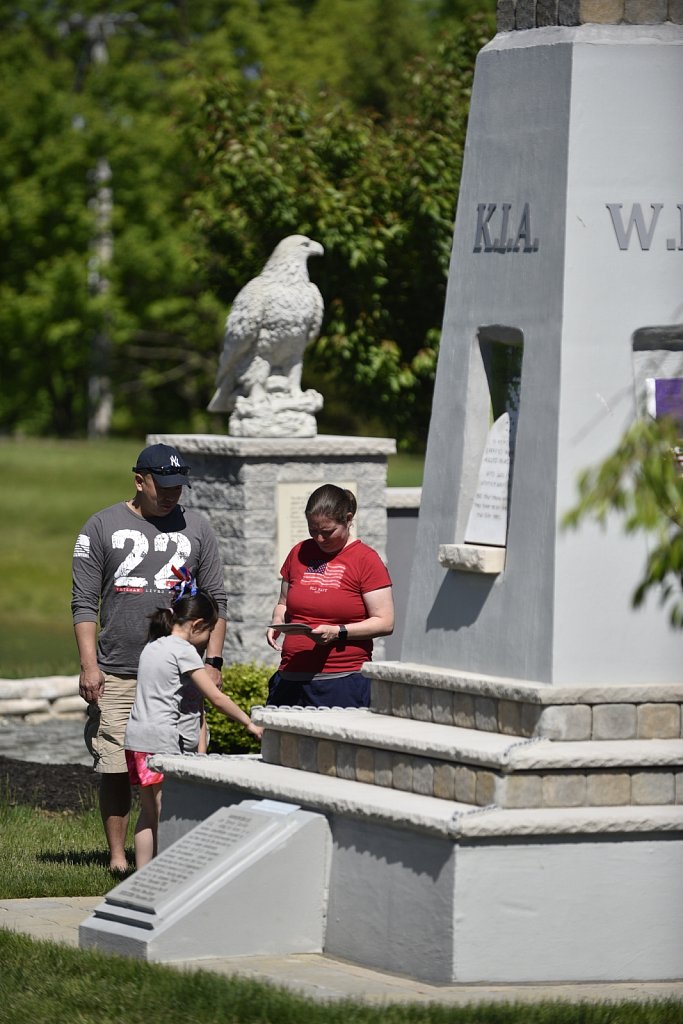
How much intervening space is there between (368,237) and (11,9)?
35.3 meters

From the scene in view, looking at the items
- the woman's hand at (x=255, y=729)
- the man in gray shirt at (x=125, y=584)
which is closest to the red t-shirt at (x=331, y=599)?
the man in gray shirt at (x=125, y=584)

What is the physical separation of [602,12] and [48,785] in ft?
20.4

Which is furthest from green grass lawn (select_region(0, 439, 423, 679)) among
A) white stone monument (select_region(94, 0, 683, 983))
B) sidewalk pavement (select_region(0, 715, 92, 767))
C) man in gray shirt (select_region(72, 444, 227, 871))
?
white stone monument (select_region(94, 0, 683, 983))

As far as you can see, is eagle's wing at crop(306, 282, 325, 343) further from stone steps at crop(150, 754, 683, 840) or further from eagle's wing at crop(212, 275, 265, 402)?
stone steps at crop(150, 754, 683, 840)

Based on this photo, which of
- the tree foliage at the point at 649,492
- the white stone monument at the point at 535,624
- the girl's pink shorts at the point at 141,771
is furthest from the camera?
the girl's pink shorts at the point at 141,771

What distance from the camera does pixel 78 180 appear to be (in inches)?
1790

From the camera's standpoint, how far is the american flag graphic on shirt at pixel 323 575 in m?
8.49

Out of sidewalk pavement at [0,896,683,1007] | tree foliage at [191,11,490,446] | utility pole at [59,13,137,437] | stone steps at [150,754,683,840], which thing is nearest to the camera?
sidewalk pavement at [0,896,683,1007]

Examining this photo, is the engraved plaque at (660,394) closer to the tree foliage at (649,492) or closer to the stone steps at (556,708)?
the stone steps at (556,708)

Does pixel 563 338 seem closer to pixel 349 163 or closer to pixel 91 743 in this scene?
pixel 91 743

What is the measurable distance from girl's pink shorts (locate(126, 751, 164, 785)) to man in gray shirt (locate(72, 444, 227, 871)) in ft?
1.23

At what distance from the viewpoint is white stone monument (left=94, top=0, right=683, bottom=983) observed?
6.83m

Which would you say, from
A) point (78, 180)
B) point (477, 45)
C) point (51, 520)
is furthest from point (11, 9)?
point (477, 45)

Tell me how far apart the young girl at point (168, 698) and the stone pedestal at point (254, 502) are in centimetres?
517
